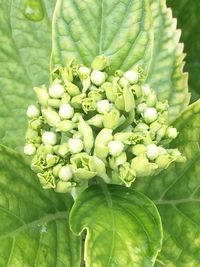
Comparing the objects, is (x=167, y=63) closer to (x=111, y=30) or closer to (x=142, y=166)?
Result: (x=111, y=30)

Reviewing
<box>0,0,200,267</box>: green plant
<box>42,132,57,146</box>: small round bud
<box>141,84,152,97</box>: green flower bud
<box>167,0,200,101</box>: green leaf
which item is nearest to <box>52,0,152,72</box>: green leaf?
<box>0,0,200,267</box>: green plant

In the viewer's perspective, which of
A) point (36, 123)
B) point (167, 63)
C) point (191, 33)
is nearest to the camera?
point (36, 123)

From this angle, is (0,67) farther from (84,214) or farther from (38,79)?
(84,214)

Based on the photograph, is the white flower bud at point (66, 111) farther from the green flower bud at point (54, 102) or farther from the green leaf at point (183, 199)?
the green leaf at point (183, 199)

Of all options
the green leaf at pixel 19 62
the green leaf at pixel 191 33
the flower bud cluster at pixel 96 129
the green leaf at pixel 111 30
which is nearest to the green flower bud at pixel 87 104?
the flower bud cluster at pixel 96 129

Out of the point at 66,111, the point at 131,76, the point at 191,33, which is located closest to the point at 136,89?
the point at 131,76

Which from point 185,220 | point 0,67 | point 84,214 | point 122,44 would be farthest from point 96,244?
point 0,67
